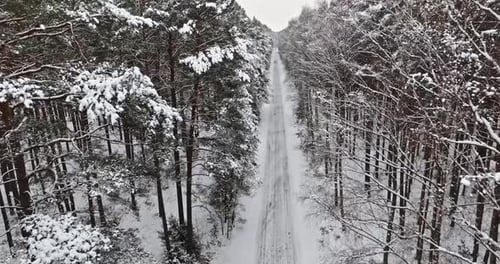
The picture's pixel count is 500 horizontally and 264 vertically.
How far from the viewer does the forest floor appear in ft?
61.7

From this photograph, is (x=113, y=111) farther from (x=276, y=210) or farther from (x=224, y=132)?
(x=276, y=210)

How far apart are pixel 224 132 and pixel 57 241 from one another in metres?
9.08

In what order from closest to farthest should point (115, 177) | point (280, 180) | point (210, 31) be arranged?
point (115, 177)
point (210, 31)
point (280, 180)

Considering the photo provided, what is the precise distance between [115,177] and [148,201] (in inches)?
484

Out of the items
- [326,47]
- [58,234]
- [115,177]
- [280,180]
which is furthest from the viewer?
[280,180]

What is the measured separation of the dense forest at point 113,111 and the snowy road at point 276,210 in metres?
2.39

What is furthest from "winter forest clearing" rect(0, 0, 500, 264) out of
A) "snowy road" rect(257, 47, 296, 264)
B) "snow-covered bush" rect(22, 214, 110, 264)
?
"snowy road" rect(257, 47, 296, 264)

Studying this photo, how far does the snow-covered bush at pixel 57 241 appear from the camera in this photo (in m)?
6.39

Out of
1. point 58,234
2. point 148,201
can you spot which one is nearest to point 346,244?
point 148,201

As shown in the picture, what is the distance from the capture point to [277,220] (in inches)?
867

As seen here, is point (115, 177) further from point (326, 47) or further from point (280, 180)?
point (280, 180)

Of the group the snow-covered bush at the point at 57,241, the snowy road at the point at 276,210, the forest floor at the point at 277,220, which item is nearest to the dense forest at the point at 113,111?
the snow-covered bush at the point at 57,241

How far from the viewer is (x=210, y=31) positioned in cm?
1304

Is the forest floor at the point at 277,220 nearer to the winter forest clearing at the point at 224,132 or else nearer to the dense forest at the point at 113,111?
the winter forest clearing at the point at 224,132
